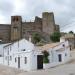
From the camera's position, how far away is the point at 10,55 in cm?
6406

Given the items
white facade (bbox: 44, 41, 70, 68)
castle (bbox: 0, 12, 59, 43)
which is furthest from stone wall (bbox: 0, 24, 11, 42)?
white facade (bbox: 44, 41, 70, 68)

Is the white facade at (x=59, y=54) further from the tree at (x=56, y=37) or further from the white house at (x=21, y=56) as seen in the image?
the tree at (x=56, y=37)

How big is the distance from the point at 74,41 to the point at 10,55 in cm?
2788

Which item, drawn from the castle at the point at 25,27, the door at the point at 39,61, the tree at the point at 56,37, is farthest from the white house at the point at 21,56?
the castle at the point at 25,27

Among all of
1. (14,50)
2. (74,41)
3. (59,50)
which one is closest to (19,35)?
(74,41)

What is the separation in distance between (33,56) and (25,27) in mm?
64949

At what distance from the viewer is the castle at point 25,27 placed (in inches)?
4397

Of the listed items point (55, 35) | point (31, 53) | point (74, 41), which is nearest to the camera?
point (31, 53)

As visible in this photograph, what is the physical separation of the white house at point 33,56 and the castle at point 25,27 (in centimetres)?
4492

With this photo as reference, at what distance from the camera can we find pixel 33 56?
1976 inches

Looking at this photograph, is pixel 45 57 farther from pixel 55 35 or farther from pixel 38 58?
pixel 55 35

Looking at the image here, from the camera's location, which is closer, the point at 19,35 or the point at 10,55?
the point at 10,55

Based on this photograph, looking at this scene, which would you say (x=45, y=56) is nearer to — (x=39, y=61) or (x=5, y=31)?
(x=39, y=61)

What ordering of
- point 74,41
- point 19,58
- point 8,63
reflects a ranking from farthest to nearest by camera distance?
point 74,41, point 8,63, point 19,58
